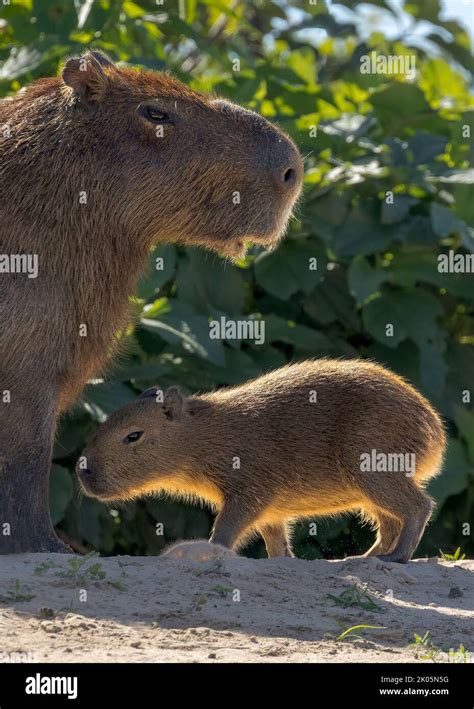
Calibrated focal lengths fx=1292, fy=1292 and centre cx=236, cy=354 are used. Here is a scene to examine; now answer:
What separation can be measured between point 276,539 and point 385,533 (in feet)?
1.91

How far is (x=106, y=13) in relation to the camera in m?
7.97

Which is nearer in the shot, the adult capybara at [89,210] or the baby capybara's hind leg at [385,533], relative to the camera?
the adult capybara at [89,210]

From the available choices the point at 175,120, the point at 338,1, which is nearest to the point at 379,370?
the point at 175,120

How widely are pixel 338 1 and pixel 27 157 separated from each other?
485 centimetres

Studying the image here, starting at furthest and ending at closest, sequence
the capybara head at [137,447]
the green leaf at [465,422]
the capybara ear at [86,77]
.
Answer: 1. the green leaf at [465,422]
2. the capybara head at [137,447]
3. the capybara ear at [86,77]

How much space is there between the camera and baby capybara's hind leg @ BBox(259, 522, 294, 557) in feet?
20.4

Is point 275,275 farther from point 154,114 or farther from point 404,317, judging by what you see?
point 154,114

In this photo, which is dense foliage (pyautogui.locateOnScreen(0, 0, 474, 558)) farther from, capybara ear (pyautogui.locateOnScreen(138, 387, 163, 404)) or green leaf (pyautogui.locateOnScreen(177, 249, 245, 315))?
capybara ear (pyautogui.locateOnScreen(138, 387, 163, 404))

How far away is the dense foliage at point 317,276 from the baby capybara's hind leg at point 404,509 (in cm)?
151

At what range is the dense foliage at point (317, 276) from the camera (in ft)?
23.8

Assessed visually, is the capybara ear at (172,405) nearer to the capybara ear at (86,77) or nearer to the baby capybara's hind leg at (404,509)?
the baby capybara's hind leg at (404,509)

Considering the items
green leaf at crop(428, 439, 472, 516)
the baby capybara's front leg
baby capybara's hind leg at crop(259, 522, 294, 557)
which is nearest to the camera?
the baby capybara's front leg

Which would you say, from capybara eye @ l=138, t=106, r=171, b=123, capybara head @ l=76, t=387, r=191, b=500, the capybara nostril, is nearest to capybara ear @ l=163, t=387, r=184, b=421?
capybara head @ l=76, t=387, r=191, b=500

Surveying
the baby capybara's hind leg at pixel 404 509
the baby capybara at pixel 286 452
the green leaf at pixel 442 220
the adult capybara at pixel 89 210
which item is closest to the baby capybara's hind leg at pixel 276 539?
the baby capybara at pixel 286 452
